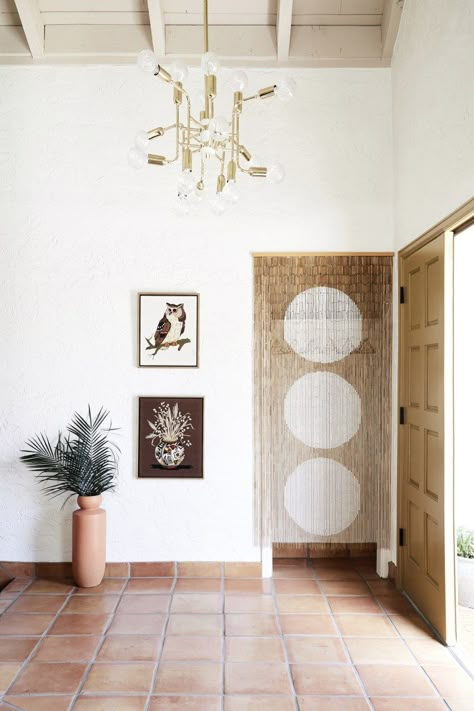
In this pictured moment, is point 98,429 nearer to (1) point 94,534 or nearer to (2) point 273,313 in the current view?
(1) point 94,534

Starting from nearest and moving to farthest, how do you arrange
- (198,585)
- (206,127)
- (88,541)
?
1. (206,127)
2. (88,541)
3. (198,585)

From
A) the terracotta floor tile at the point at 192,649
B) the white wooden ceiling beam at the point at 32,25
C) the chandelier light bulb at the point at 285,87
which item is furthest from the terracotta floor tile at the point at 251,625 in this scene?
the white wooden ceiling beam at the point at 32,25

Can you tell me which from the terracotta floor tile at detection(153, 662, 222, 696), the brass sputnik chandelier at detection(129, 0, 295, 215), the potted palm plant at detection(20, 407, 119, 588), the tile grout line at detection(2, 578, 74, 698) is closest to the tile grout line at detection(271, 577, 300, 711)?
the terracotta floor tile at detection(153, 662, 222, 696)

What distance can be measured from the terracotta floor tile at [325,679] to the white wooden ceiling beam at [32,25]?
416 centimetres

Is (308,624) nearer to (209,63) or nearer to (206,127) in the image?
(206,127)

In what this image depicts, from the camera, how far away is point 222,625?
11.4 ft

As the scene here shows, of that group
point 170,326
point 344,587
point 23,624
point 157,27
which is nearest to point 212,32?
point 157,27

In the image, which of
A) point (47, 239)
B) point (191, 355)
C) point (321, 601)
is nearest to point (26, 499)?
point (191, 355)

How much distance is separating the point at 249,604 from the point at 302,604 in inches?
12.9

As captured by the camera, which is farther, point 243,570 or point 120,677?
point 243,570

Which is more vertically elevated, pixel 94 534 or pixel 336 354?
pixel 336 354

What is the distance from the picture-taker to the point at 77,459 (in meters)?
4.04

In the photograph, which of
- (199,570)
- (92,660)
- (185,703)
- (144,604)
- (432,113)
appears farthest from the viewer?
(199,570)

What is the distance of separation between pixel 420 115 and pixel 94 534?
10.9ft
